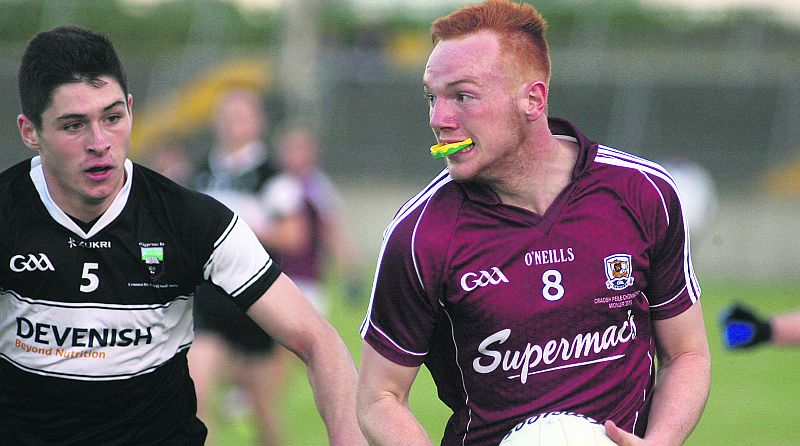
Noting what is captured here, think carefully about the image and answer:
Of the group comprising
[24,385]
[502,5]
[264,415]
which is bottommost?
[264,415]

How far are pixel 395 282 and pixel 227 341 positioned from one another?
3851mm

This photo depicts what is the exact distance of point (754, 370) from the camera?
42.3ft

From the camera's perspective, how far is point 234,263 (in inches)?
155

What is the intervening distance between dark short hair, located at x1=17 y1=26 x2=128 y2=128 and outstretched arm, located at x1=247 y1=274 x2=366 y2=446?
2.80ft

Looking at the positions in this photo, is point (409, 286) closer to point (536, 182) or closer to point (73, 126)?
point (536, 182)

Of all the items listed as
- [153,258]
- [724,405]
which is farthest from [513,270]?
[724,405]

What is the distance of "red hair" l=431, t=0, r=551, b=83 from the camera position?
3.65 meters

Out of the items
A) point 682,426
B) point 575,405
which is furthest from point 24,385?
point 682,426

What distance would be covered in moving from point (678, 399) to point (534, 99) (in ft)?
3.30

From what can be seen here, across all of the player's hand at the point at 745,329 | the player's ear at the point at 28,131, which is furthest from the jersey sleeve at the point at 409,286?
the player's hand at the point at 745,329

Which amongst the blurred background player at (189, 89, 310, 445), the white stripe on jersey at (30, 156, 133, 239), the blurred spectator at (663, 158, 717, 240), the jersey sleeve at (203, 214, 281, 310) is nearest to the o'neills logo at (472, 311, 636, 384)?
the jersey sleeve at (203, 214, 281, 310)

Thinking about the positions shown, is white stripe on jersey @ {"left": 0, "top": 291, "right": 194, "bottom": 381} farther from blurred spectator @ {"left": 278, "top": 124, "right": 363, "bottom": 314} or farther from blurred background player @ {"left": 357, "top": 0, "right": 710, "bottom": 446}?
blurred spectator @ {"left": 278, "top": 124, "right": 363, "bottom": 314}

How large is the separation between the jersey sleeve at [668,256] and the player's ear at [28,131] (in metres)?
1.93

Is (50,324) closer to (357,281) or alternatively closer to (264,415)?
(264,415)
